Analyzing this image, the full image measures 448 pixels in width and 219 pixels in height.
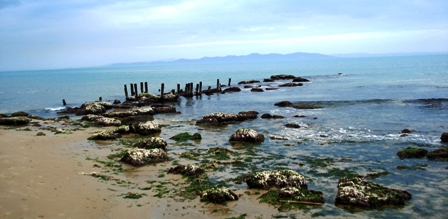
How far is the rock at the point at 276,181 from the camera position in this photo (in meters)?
12.0

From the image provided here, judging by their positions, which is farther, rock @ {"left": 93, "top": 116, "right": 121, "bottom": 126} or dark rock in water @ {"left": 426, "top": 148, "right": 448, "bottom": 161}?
rock @ {"left": 93, "top": 116, "right": 121, "bottom": 126}

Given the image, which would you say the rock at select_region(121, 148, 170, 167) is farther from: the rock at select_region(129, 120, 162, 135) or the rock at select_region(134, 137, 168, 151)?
the rock at select_region(129, 120, 162, 135)

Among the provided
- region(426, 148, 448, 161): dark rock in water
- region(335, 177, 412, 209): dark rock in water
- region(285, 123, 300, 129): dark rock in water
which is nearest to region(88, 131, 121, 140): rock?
region(285, 123, 300, 129): dark rock in water

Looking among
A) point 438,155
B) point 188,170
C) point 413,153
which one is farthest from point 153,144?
point 438,155

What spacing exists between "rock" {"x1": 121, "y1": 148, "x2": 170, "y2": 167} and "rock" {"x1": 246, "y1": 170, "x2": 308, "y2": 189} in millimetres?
4991

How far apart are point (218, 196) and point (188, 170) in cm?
330

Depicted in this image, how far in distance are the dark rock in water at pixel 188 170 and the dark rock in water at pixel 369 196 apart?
534 centimetres

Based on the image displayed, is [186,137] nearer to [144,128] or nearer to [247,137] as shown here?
[144,128]

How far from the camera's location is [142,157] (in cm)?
1521

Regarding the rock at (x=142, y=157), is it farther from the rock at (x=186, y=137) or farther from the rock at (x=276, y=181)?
the rock at (x=276, y=181)

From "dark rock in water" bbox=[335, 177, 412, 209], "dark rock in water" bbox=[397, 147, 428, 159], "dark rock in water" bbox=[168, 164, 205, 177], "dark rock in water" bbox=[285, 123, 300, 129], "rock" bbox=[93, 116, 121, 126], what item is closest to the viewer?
"dark rock in water" bbox=[335, 177, 412, 209]

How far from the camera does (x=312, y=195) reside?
36.2ft

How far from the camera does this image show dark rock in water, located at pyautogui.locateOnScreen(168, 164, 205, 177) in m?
13.5

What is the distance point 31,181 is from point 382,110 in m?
28.0
